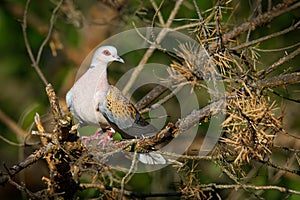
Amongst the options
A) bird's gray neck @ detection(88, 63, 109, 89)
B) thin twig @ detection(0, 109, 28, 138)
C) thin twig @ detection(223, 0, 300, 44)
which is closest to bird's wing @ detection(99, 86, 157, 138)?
bird's gray neck @ detection(88, 63, 109, 89)

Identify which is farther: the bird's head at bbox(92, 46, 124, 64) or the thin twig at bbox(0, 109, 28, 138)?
the thin twig at bbox(0, 109, 28, 138)

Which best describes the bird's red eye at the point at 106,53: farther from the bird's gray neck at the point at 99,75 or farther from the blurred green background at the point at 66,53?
the blurred green background at the point at 66,53

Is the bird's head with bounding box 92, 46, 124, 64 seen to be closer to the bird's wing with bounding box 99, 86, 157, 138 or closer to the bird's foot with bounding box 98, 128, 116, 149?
the bird's wing with bounding box 99, 86, 157, 138

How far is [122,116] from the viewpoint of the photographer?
2.54 meters

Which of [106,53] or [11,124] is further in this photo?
[11,124]

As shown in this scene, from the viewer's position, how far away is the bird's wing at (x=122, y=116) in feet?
8.18

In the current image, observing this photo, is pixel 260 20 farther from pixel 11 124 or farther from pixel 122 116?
pixel 11 124

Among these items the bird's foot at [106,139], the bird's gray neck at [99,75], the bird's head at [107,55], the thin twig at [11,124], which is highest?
the bird's head at [107,55]

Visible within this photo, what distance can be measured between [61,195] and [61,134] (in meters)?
0.22

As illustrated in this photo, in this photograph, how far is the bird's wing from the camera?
2492 mm

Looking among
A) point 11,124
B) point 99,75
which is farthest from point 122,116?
point 11,124

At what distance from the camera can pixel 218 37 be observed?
2.06 meters

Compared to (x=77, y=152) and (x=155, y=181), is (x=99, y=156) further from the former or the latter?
(x=155, y=181)

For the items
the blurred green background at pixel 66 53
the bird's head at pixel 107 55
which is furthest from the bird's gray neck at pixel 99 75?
the blurred green background at pixel 66 53
